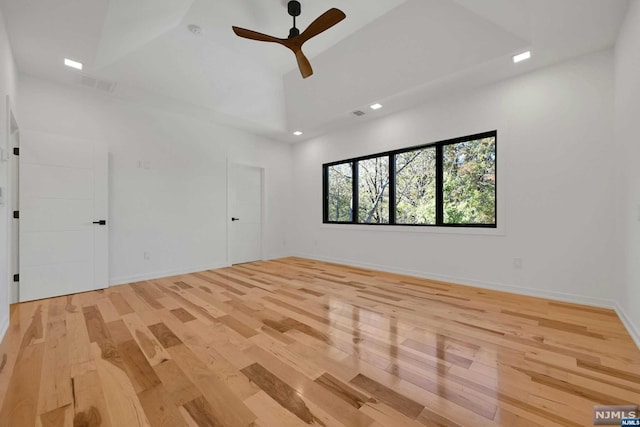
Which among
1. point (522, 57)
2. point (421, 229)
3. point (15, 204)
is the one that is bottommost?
point (421, 229)

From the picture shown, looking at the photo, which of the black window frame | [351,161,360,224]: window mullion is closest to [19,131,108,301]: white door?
the black window frame

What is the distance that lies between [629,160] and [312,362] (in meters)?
3.24

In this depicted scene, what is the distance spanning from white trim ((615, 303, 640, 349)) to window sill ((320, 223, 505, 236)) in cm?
127

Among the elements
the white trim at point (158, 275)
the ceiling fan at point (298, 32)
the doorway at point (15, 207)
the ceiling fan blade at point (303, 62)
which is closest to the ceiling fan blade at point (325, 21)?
the ceiling fan at point (298, 32)

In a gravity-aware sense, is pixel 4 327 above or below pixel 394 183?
below

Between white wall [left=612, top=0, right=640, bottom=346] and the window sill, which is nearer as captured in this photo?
white wall [left=612, top=0, right=640, bottom=346]

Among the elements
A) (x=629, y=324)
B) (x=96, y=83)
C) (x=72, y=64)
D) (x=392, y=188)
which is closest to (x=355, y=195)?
(x=392, y=188)

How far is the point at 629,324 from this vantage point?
7.80 feet

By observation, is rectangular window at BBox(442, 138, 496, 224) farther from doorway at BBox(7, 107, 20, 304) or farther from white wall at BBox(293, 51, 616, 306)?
doorway at BBox(7, 107, 20, 304)

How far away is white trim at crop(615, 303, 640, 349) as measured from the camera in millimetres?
2160

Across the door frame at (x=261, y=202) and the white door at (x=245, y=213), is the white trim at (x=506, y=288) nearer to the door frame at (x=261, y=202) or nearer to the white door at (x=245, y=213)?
the door frame at (x=261, y=202)

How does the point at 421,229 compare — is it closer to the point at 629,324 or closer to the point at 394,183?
the point at 394,183

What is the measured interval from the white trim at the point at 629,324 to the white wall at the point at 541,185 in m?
0.25

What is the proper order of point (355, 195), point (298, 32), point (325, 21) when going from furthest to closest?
point (355, 195) → point (298, 32) → point (325, 21)
